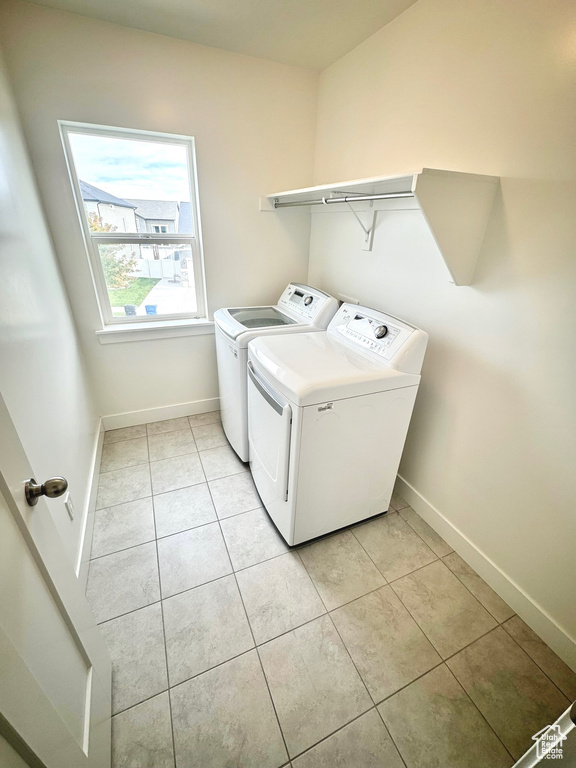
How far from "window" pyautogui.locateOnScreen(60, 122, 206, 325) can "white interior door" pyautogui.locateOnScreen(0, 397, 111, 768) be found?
6.10 feet

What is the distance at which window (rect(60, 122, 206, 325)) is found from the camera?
1.98 m

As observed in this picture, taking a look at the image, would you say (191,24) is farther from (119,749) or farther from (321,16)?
(119,749)

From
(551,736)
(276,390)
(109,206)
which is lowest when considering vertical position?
(551,736)

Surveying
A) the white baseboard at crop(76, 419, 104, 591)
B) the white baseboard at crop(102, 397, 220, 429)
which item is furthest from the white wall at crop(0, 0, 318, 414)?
the white baseboard at crop(76, 419, 104, 591)

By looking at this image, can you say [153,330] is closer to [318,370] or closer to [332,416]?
[318,370]

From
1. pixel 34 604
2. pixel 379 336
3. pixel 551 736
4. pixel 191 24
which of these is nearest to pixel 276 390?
pixel 379 336

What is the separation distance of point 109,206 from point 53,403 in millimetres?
1377

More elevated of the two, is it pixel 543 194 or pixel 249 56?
pixel 249 56

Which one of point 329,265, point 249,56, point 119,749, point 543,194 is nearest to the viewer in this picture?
point 119,749

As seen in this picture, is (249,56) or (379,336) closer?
(379,336)

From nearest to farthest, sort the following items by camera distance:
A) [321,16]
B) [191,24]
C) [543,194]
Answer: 1. [543,194]
2. [321,16]
3. [191,24]

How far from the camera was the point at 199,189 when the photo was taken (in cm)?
218

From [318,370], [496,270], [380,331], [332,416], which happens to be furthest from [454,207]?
[332,416]

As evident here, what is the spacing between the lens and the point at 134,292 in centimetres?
235
